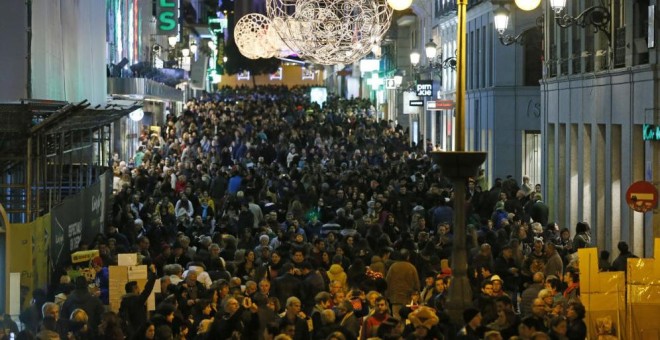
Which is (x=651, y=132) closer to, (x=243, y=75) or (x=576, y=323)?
(x=576, y=323)

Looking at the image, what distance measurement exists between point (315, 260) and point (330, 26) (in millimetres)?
6659

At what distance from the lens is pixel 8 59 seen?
23.4 metres

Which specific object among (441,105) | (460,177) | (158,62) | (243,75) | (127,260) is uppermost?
(243,75)

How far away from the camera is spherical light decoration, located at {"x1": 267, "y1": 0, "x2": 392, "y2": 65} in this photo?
24859mm

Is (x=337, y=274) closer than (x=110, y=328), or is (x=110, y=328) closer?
(x=110, y=328)

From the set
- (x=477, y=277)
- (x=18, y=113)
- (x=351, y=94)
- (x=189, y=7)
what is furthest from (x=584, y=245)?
(x=351, y=94)

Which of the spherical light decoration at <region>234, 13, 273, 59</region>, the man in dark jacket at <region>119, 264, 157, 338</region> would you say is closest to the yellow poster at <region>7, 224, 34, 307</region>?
the man in dark jacket at <region>119, 264, 157, 338</region>

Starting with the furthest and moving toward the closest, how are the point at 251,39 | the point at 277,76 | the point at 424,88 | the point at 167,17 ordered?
the point at 277,76 < the point at 167,17 < the point at 424,88 < the point at 251,39

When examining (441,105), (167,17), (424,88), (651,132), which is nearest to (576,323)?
(651,132)

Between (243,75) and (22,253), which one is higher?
(243,75)

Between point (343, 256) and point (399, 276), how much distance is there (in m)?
1.92

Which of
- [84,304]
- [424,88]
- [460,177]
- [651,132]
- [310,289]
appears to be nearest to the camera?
[460,177]

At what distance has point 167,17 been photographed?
64.9 metres

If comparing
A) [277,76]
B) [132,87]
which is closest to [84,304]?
[132,87]
